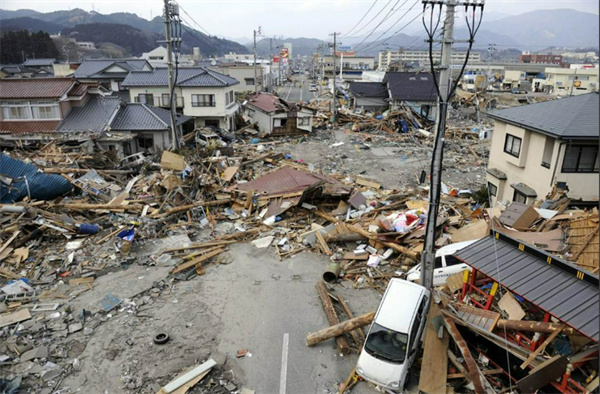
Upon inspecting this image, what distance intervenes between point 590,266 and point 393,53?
497 feet

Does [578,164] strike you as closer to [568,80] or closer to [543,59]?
[568,80]

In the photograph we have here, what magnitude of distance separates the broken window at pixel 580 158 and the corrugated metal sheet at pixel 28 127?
2602 centimetres

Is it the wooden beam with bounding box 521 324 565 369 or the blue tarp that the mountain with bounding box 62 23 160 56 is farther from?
the wooden beam with bounding box 521 324 565 369

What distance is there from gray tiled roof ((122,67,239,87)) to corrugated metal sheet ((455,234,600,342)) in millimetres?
28878

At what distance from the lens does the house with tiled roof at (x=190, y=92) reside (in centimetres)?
3409

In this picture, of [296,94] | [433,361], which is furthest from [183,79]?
[296,94]

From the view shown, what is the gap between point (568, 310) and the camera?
23.1ft

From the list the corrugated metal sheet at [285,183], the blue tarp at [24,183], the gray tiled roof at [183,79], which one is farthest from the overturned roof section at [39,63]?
the corrugated metal sheet at [285,183]

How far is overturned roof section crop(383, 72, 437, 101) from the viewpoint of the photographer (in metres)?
42.9

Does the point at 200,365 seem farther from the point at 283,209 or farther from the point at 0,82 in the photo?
the point at 0,82

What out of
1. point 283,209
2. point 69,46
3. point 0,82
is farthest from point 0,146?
point 69,46

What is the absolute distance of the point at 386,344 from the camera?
27.2 ft

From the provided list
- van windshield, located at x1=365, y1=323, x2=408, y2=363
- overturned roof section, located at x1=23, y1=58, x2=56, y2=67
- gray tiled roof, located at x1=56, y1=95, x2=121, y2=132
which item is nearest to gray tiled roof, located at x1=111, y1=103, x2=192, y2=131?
gray tiled roof, located at x1=56, y1=95, x2=121, y2=132

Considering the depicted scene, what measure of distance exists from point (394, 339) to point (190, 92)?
100ft
